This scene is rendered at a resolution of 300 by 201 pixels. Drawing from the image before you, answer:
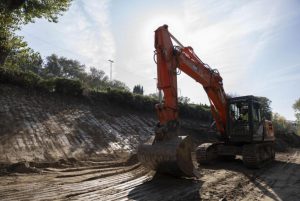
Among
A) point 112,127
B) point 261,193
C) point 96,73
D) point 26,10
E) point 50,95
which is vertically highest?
point 96,73

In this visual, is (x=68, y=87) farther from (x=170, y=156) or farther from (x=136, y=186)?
(x=170, y=156)

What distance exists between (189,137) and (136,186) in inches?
75.3

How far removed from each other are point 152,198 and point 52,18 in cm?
1546

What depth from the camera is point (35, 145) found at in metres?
11.5

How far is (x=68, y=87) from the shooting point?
61.4 ft

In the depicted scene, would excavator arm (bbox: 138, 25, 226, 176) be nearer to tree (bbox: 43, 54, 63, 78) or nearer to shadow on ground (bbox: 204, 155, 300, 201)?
shadow on ground (bbox: 204, 155, 300, 201)

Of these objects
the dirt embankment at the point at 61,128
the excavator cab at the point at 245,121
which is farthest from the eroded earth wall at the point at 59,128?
the excavator cab at the point at 245,121

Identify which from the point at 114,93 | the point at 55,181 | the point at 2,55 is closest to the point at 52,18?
the point at 2,55

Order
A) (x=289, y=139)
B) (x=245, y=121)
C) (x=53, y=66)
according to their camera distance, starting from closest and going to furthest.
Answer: (x=245, y=121), (x=289, y=139), (x=53, y=66)

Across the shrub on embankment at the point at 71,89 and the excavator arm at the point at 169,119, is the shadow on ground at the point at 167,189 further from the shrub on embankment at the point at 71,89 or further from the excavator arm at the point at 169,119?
the shrub on embankment at the point at 71,89

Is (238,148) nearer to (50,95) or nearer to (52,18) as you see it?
(50,95)

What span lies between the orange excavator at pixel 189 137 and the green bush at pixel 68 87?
1018cm

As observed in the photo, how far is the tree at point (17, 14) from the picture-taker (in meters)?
14.9

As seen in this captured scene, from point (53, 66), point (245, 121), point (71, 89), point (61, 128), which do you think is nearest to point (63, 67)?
point (53, 66)
